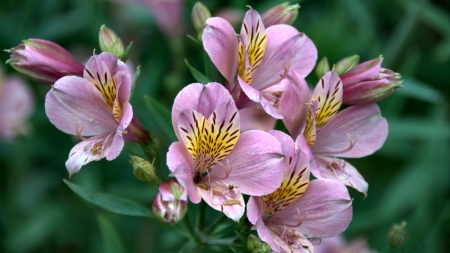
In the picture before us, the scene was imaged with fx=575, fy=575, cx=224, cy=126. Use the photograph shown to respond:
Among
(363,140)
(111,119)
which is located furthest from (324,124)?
→ (111,119)

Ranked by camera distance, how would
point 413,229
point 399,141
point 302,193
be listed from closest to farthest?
point 302,193, point 413,229, point 399,141

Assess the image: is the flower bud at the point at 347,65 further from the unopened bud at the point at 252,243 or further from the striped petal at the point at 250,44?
the unopened bud at the point at 252,243

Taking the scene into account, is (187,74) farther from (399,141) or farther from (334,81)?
(334,81)

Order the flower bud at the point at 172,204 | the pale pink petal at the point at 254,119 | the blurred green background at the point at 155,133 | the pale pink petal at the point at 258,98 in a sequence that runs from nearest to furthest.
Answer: the flower bud at the point at 172,204, the pale pink petal at the point at 258,98, the pale pink petal at the point at 254,119, the blurred green background at the point at 155,133

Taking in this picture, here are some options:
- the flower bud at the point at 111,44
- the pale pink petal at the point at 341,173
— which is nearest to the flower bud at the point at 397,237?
the pale pink petal at the point at 341,173

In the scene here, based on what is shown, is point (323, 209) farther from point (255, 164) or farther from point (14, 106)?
point (14, 106)

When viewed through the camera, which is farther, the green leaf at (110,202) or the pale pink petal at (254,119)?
the pale pink petal at (254,119)
